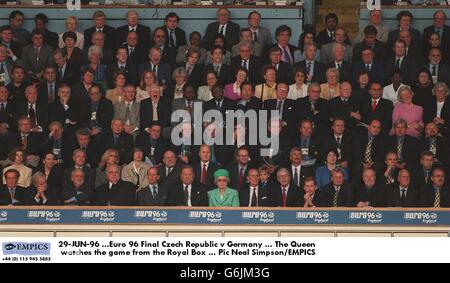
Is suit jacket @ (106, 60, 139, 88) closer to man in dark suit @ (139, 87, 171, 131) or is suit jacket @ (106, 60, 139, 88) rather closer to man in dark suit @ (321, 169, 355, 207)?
man in dark suit @ (139, 87, 171, 131)

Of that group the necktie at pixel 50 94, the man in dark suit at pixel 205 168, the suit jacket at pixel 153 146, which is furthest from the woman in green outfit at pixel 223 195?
the necktie at pixel 50 94

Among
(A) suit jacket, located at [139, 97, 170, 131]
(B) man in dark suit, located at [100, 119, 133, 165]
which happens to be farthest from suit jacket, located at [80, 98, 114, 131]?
(A) suit jacket, located at [139, 97, 170, 131]

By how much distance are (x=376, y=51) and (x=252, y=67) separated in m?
1.59

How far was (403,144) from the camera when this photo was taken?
2108 cm

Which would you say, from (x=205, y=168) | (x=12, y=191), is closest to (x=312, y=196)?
(x=205, y=168)

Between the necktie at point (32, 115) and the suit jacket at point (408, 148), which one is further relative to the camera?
the necktie at point (32, 115)

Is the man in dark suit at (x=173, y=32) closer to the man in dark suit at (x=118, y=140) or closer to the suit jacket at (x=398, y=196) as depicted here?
the man in dark suit at (x=118, y=140)

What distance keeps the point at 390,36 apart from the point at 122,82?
3513 millimetres

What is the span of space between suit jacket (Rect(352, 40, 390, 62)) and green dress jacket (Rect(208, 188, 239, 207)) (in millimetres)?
2909

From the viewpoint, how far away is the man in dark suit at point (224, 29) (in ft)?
74.8

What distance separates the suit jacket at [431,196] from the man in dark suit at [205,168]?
7.81ft

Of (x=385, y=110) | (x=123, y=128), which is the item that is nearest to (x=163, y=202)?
(x=123, y=128)

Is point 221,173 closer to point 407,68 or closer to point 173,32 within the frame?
point 173,32
